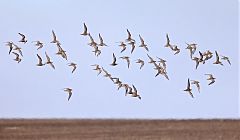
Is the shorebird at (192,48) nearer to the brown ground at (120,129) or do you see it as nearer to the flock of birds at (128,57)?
the flock of birds at (128,57)

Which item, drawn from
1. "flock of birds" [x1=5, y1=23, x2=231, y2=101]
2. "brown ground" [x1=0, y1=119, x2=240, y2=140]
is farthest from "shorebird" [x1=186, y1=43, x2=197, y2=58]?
"brown ground" [x1=0, y1=119, x2=240, y2=140]

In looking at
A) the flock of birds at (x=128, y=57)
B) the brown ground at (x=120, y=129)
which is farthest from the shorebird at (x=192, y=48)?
the brown ground at (x=120, y=129)

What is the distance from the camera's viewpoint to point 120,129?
810 mm

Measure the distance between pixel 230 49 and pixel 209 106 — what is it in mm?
133

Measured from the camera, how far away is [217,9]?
869 millimetres

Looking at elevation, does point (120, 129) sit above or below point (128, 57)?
below

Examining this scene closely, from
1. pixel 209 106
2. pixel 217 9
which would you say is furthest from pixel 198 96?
pixel 217 9

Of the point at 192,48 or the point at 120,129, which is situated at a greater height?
the point at 192,48

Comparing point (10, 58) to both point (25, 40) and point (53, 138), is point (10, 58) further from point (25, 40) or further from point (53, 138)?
point (53, 138)

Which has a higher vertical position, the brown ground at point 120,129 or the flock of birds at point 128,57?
the flock of birds at point 128,57

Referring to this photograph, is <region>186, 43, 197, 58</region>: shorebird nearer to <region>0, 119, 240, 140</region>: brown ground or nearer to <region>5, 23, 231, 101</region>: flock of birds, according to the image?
<region>5, 23, 231, 101</region>: flock of birds

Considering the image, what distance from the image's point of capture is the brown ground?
30.5 inches

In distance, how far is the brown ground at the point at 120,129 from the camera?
77 centimetres

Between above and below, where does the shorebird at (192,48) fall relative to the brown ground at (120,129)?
above
